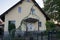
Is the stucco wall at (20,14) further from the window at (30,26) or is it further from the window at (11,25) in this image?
the window at (30,26)

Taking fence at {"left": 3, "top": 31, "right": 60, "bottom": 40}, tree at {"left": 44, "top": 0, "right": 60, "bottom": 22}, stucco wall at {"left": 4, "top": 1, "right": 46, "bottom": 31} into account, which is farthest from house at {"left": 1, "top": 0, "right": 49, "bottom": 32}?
fence at {"left": 3, "top": 31, "right": 60, "bottom": 40}

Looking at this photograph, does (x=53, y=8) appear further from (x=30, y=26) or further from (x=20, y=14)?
(x=20, y=14)

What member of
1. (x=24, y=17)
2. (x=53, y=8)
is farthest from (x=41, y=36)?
(x=53, y=8)

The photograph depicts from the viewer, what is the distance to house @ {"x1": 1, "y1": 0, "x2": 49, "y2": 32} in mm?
25928

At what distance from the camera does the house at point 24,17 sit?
25.9 meters

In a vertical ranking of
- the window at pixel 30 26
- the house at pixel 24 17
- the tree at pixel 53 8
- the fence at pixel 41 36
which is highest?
the tree at pixel 53 8

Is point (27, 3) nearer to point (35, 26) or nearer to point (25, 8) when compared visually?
point (25, 8)

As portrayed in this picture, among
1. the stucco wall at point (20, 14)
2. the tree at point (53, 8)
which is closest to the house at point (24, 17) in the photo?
the stucco wall at point (20, 14)

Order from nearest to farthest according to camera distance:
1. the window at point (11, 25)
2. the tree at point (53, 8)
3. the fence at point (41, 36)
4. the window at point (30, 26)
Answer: the fence at point (41, 36)
the window at point (11, 25)
the window at point (30, 26)
the tree at point (53, 8)

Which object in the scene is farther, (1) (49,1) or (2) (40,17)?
(1) (49,1)

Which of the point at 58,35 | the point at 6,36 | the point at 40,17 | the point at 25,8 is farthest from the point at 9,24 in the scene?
the point at 58,35

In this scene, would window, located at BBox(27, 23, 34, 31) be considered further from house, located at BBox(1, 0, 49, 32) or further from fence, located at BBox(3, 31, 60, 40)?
fence, located at BBox(3, 31, 60, 40)

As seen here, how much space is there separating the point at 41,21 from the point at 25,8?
396 centimetres

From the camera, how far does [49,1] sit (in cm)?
3516
